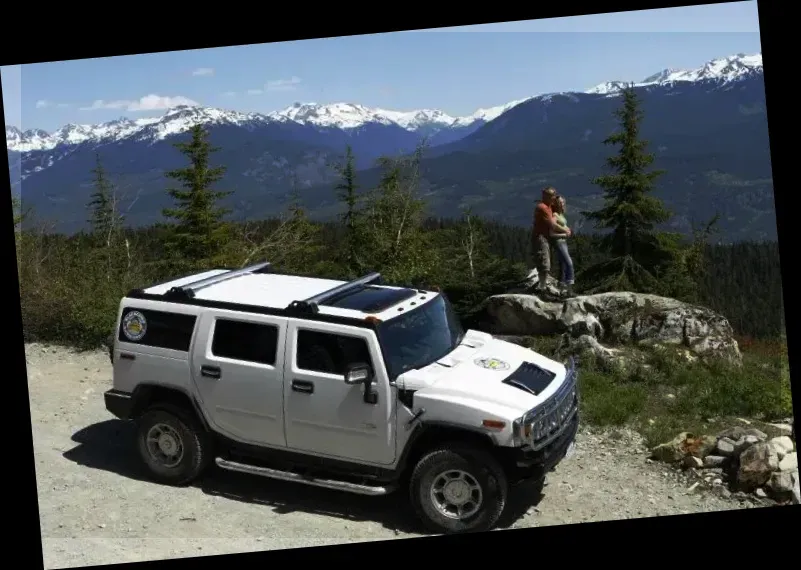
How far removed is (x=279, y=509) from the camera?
724 centimetres

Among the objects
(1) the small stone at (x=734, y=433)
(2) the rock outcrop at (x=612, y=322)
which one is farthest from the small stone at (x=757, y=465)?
(2) the rock outcrop at (x=612, y=322)

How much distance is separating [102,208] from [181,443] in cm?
491

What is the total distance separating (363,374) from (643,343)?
469 centimetres

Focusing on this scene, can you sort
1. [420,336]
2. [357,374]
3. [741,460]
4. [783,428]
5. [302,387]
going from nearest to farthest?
[357,374] < [302,387] < [420,336] < [741,460] < [783,428]

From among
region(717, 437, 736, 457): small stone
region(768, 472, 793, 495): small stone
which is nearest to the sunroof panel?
region(717, 437, 736, 457): small stone

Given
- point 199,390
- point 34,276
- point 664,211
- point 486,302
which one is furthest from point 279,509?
point 664,211

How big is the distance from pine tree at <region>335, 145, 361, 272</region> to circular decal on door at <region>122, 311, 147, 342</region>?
12.6 ft

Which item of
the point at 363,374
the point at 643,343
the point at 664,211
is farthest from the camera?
the point at 664,211

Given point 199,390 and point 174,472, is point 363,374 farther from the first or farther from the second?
point 174,472

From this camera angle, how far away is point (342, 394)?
22.3 ft

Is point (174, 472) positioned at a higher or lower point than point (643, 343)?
lower

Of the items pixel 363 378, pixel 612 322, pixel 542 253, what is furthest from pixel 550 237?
pixel 363 378

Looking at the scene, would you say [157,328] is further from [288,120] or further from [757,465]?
[757,465]

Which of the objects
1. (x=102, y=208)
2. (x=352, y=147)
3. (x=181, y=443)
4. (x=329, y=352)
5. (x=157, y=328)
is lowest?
(x=181, y=443)
